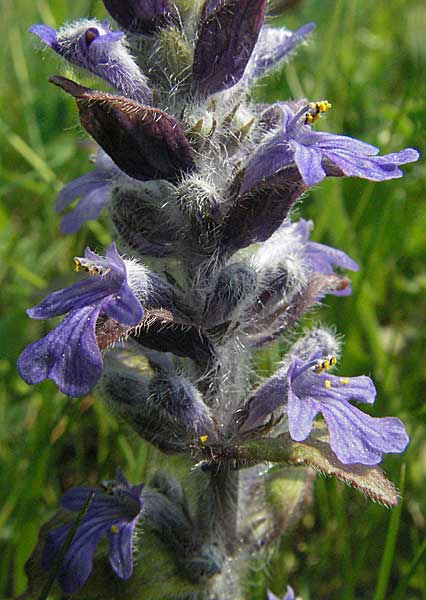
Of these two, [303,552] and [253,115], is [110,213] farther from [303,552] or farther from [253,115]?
[303,552]

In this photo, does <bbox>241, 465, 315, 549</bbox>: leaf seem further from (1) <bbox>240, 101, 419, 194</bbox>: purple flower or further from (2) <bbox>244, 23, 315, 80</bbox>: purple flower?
(2) <bbox>244, 23, 315, 80</bbox>: purple flower

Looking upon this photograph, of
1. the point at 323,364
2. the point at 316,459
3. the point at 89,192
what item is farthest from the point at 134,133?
the point at 316,459

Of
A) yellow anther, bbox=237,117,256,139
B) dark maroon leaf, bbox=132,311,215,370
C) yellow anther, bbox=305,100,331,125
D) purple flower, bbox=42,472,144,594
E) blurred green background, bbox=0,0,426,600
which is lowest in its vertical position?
blurred green background, bbox=0,0,426,600

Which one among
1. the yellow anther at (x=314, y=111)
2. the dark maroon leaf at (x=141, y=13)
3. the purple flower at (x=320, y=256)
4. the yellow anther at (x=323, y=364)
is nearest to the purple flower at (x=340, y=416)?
the yellow anther at (x=323, y=364)

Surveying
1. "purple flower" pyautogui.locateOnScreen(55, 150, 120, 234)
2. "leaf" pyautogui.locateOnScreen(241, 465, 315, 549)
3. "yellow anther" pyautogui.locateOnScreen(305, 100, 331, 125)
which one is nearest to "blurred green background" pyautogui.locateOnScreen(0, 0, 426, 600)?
"leaf" pyautogui.locateOnScreen(241, 465, 315, 549)

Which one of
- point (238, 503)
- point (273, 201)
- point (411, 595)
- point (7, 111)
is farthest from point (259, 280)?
point (7, 111)

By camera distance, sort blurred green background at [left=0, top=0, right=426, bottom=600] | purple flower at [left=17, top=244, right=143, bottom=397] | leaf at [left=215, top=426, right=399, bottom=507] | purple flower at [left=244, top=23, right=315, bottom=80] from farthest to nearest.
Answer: blurred green background at [left=0, top=0, right=426, bottom=600] < purple flower at [left=244, top=23, right=315, bottom=80] < leaf at [left=215, top=426, right=399, bottom=507] < purple flower at [left=17, top=244, right=143, bottom=397]
